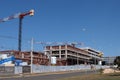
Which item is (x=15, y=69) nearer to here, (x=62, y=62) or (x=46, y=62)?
(x=46, y=62)

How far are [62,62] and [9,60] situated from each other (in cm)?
7050

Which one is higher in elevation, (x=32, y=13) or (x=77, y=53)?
(x=32, y=13)

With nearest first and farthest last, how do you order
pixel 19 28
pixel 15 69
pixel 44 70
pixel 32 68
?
pixel 15 69 → pixel 32 68 → pixel 44 70 → pixel 19 28

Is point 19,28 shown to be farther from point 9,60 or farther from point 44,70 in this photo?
point 44,70

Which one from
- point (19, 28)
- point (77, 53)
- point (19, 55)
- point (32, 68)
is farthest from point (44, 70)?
point (77, 53)

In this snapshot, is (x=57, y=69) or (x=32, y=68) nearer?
(x=32, y=68)

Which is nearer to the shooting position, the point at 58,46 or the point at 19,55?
the point at 19,55

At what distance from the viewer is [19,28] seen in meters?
155

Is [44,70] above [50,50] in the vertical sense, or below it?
below

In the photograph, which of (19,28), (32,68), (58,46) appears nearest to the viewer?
(32,68)

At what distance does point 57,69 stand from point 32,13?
46645 millimetres

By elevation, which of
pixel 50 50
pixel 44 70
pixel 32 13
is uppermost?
pixel 32 13

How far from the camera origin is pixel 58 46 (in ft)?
582

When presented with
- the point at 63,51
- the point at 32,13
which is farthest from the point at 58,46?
the point at 32,13
